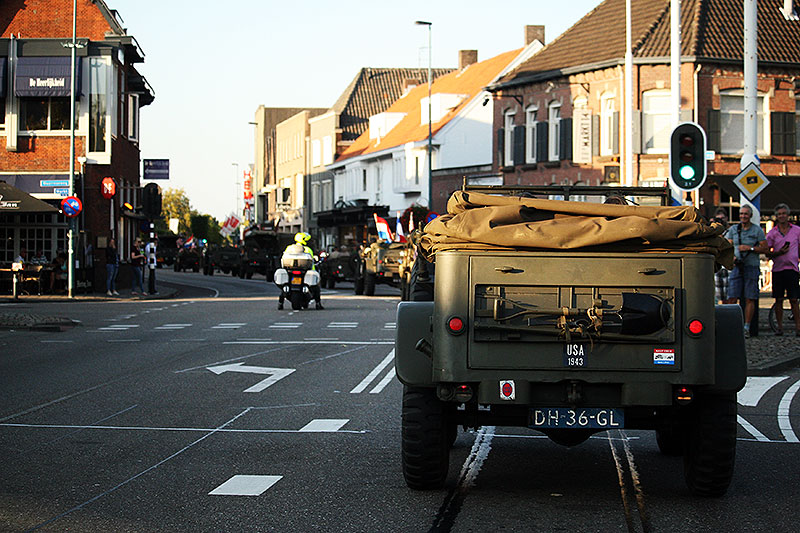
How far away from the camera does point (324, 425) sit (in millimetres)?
9992

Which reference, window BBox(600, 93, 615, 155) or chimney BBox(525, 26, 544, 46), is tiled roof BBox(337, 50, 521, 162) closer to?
chimney BBox(525, 26, 544, 46)

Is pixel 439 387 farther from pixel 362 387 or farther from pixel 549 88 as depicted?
pixel 549 88

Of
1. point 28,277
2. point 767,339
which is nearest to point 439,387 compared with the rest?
point 767,339

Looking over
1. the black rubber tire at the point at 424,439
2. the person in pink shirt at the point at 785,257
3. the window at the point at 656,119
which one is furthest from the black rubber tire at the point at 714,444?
the window at the point at 656,119

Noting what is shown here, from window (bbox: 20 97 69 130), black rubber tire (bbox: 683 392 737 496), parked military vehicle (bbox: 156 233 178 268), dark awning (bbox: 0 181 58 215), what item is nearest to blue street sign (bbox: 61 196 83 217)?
dark awning (bbox: 0 181 58 215)

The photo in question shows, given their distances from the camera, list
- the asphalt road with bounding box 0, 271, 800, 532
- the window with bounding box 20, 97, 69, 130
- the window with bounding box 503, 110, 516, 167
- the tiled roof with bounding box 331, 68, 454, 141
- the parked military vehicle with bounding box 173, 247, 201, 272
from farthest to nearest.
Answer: the tiled roof with bounding box 331, 68, 454, 141
the parked military vehicle with bounding box 173, 247, 201, 272
the window with bounding box 503, 110, 516, 167
the window with bounding box 20, 97, 69, 130
the asphalt road with bounding box 0, 271, 800, 532

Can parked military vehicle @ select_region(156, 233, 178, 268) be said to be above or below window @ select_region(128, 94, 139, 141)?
below

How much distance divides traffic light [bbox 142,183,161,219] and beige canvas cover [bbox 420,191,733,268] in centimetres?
2886

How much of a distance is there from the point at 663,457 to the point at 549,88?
127ft

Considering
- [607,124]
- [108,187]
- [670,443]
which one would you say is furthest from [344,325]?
[607,124]

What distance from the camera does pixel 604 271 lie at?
22.2ft

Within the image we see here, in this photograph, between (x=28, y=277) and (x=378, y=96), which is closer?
(x=28, y=277)

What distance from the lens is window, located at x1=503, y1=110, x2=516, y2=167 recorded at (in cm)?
4920

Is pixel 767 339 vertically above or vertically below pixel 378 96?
below
